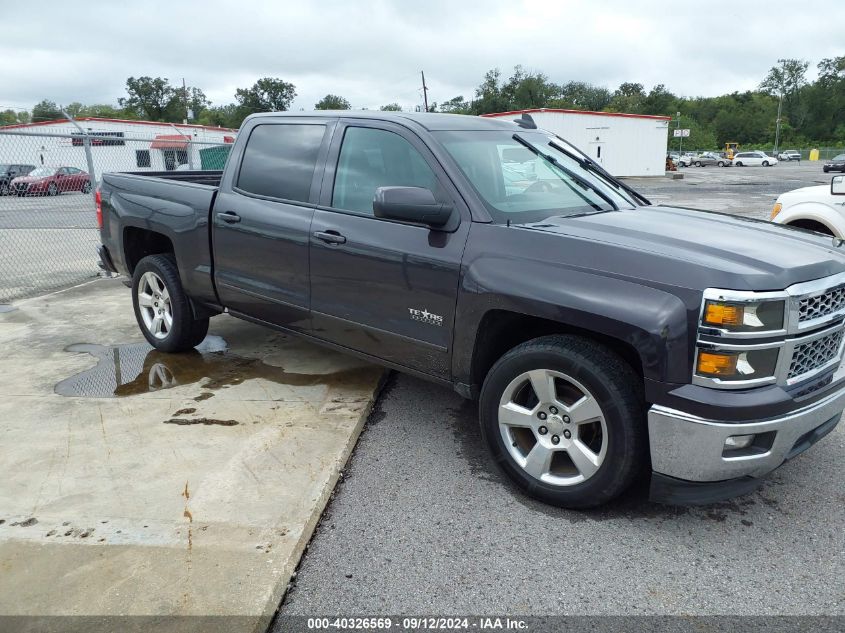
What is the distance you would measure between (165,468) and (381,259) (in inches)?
63.2

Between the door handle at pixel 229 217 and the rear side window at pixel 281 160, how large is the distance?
0.20 meters

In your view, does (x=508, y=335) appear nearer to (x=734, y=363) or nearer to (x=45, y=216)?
(x=734, y=363)

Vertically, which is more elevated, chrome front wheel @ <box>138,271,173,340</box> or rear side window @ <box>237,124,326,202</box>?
rear side window @ <box>237,124,326,202</box>

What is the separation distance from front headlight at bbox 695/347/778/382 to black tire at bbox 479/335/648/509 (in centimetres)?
31

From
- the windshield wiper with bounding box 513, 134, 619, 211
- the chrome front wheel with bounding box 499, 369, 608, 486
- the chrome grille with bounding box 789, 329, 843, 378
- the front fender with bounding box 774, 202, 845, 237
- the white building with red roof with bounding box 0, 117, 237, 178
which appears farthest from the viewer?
the white building with red roof with bounding box 0, 117, 237, 178

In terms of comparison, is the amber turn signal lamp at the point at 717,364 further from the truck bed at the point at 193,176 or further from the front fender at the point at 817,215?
the truck bed at the point at 193,176

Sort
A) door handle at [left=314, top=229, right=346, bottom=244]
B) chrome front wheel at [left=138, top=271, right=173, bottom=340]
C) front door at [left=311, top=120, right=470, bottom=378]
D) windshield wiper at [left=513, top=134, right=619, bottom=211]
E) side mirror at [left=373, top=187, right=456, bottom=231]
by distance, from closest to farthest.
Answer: side mirror at [left=373, top=187, right=456, bottom=231] → front door at [left=311, top=120, right=470, bottom=378] → door handle at [left=314, top=229, right=346, bottom=244] → windshield wiper at [left=513, top=134, right=619, bottom=211] → chrome front wheel at [left=138, top=271, right=173, bottom=340]

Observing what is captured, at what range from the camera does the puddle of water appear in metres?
4.66

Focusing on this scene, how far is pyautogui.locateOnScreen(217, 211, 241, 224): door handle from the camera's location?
4.51m

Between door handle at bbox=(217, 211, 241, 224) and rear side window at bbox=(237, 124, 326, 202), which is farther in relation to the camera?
door handle at bbox=(217, 211, 241, 224)

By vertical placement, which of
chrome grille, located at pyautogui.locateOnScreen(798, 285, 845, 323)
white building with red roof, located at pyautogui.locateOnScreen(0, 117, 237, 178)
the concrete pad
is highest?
white building with red roof, located at pyautogui.locateOnScreen(0, 117, 237, 178)

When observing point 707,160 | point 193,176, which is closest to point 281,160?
point 193,176

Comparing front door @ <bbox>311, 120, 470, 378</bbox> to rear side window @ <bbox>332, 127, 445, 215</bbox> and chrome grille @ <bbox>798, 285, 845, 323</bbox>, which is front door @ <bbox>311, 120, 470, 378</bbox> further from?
chrome grille @ <bbox>798, 285, 845, 323</bbox>

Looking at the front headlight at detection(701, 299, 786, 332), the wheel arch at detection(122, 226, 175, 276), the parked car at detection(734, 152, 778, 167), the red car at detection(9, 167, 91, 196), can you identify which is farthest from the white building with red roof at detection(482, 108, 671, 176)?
the front headlight at detection(701, 299, 786, 332)
